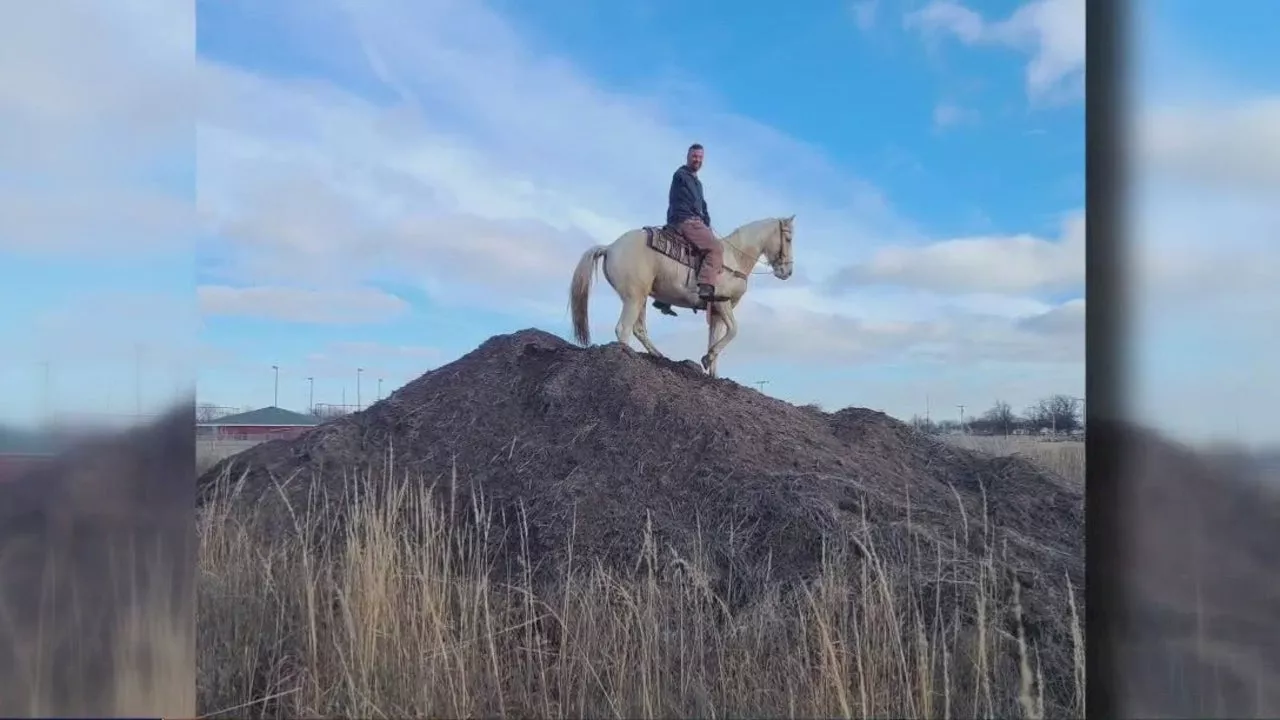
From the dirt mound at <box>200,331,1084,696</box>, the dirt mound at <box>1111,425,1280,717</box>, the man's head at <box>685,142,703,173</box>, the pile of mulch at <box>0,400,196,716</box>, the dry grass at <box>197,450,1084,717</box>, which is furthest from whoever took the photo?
the man's head at <box>685,142,703,173</box>

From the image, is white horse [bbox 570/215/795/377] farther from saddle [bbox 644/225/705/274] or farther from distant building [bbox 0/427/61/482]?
distant building [bbox 0/427/61/482]

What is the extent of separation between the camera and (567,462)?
4992mm

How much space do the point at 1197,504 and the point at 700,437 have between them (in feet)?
11.4

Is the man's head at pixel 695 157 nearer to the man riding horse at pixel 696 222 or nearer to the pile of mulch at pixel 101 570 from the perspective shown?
the man riding horse at pixel 696 222

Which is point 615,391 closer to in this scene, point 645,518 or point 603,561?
point 645,518

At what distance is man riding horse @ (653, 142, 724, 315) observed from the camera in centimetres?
694

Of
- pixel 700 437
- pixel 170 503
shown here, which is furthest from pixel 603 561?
pixel 170 503

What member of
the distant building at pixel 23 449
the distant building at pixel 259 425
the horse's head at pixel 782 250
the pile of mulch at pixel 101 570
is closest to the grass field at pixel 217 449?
the distant building at pixel 259 425

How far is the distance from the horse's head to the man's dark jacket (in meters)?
0.88

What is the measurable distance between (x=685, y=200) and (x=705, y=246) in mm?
473

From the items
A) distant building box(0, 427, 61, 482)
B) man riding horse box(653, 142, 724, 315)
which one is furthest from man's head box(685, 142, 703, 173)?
distant building box(0, 427, 61, 482)

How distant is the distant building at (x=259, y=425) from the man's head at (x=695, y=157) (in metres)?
3.78

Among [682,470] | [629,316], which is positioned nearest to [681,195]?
[629,316]

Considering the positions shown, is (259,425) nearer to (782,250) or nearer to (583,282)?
(583,282)
